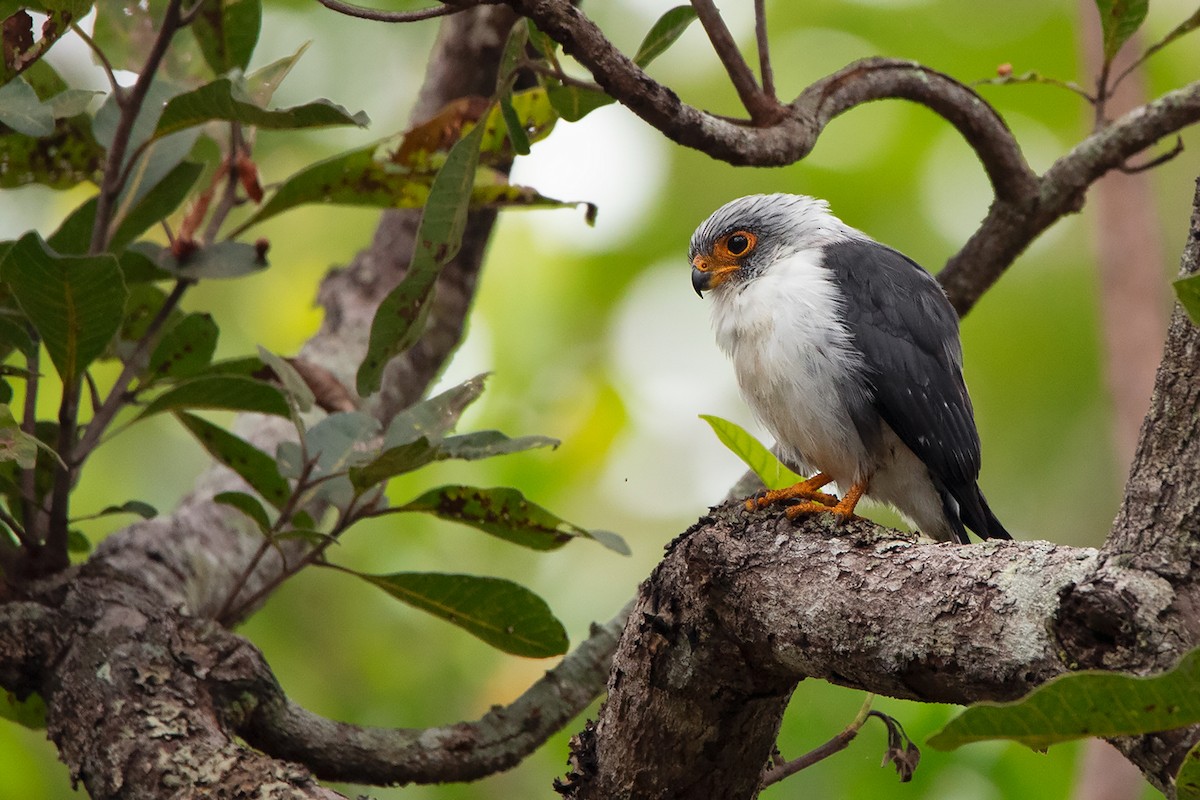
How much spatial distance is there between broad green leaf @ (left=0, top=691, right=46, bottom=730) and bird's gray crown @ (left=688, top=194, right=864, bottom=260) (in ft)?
7.84

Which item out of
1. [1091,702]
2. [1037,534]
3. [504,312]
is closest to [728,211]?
[1091,702]

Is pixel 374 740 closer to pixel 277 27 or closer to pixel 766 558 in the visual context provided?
→ pixel 766 558

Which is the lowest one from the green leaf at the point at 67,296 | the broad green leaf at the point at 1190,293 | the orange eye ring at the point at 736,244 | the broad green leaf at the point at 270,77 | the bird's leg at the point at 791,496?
the broad green leaf at the point at 1190,293

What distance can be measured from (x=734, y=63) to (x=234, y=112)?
1.11 m

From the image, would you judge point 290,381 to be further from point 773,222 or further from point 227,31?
point 773,222

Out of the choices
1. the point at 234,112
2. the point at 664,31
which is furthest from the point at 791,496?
the point at 234,112

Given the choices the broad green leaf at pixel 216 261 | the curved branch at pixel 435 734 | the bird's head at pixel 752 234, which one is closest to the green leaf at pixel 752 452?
the curved branch at pixel 435 734

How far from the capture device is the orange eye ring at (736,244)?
3.97m

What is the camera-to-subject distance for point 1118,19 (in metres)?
3.20

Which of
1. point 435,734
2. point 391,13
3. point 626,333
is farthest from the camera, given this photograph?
point 626,333

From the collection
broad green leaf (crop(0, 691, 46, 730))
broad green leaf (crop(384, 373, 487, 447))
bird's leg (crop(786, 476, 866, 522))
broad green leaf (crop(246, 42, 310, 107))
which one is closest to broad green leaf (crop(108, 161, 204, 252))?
broad green leaf (crop(246, 42, 310, 107))

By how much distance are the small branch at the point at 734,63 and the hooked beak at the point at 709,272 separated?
1294 mm

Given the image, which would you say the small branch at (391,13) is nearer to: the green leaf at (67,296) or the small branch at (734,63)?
the small branch at (734,63)

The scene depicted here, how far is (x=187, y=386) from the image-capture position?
9.61 feet
